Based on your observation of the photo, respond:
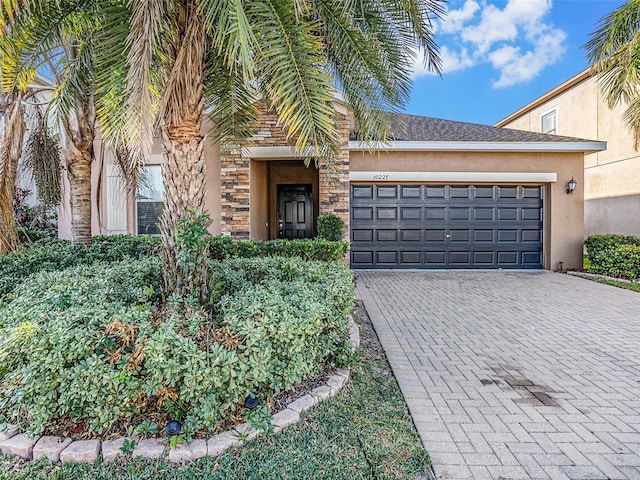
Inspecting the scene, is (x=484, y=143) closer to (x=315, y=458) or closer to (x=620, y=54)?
(x=620, y=54)

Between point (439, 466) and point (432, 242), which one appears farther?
point (432, 242)

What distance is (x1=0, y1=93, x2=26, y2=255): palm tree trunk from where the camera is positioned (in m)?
5.17

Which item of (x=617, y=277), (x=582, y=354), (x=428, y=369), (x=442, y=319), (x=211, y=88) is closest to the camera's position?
(x=428, y=369)

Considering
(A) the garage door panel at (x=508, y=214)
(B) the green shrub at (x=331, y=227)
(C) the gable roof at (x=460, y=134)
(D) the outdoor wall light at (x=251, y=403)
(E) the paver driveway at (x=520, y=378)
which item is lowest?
(E) the paver driveway at (x=520, y=378)

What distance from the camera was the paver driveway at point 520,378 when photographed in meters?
2.65

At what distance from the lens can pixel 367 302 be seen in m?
7.28

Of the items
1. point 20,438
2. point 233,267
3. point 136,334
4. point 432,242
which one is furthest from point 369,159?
point 20,438

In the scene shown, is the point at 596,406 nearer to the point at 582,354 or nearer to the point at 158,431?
the point at 582,354

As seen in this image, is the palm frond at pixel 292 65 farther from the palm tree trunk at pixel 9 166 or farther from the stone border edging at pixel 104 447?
the palm tree trunk at pixel 9 166

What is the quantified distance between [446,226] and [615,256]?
4.46 m

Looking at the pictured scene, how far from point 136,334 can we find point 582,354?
5.20 m

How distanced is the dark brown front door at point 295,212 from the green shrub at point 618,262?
8526mm

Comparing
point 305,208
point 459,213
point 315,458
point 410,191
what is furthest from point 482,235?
point 315,458

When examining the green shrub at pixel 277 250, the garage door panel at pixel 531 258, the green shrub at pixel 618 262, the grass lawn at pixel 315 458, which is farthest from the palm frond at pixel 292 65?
the green shrub at pixel 618 262
